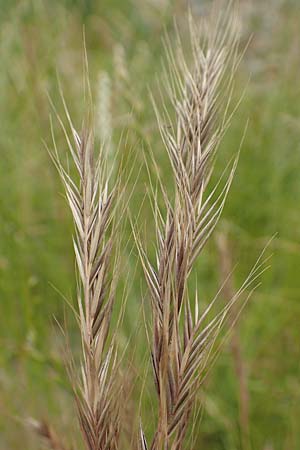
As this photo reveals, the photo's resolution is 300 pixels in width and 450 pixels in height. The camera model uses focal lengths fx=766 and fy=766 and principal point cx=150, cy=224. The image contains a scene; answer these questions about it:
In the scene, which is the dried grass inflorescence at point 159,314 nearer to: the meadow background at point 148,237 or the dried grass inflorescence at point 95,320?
the dried grass inflorescence at point 95,320

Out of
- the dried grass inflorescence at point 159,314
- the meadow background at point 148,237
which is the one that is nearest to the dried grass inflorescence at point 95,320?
the dried grass inflorescence at point 159,314

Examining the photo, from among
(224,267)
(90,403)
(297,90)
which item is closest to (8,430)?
(224,267)

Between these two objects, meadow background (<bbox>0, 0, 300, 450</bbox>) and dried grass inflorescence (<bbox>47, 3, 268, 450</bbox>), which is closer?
dried grass inflorescence (<bbox>47, 3, 268, 450</bbox>)

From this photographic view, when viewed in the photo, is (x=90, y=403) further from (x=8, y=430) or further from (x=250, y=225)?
(x=250, y=225)

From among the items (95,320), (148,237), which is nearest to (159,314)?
(95,320)

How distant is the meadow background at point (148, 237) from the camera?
1104 millimetres

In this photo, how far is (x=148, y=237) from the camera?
1.34m

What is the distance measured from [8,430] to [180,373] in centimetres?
75

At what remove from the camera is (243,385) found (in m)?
0.88

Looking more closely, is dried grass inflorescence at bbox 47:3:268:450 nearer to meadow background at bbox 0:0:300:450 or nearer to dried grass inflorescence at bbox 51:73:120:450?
dried grass inflorescence at bbox 51:73:120:450

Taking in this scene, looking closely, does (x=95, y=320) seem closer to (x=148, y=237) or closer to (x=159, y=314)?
(x=159, y=314)

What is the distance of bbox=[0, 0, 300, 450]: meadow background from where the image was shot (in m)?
1.10

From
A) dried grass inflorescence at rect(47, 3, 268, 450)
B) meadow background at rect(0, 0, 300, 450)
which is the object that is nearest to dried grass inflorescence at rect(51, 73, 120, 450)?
dried grass inflorescence at rect(47, 3, 268, 450)

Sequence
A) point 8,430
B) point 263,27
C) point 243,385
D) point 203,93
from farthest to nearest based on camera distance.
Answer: point 263,27 < point 8,430 < point 243,385 < point 203,93
